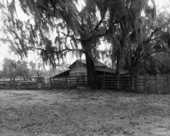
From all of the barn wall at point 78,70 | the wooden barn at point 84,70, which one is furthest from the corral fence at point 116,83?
the barn wall at point 78,70

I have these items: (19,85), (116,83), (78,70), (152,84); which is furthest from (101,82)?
(78,70)

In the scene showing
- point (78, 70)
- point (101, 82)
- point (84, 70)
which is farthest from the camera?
point (78, 70)

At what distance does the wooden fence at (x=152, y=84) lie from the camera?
1461 centimetres

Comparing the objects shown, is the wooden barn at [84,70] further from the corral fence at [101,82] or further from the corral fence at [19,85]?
the corral fence at [19,85]

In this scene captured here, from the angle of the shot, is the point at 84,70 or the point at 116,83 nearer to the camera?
the point at 116,83

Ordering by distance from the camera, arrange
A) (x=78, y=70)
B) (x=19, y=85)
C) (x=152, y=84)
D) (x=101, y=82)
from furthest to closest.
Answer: (x=78, y=70) → (x=19, y=85) → (x=101, y=82) → (x=152, y=84)

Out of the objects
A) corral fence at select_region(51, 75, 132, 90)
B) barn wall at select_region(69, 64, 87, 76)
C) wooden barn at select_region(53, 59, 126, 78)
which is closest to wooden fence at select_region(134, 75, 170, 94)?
corral fence at select_region(51, 75, 132, 90)

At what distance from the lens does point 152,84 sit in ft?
49.8

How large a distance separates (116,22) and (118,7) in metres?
1.51

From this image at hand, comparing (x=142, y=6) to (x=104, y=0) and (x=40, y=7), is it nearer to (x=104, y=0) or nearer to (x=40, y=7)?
(x=104, y=0)

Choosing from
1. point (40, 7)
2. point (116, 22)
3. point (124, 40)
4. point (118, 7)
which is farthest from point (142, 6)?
point (40, 7)

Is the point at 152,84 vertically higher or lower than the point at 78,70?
lower

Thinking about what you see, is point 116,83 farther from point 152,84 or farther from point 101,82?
point 152,84

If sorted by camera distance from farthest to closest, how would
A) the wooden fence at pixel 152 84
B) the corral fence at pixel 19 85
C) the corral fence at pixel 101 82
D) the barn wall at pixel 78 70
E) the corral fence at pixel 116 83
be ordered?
the barn wall at pixel 78 70 → the corral fence at pixel 19 85 → the corral fence at pixel 101 82 → the corral fence at pixel 116 83 → the wooden fence at pixel 152 84
